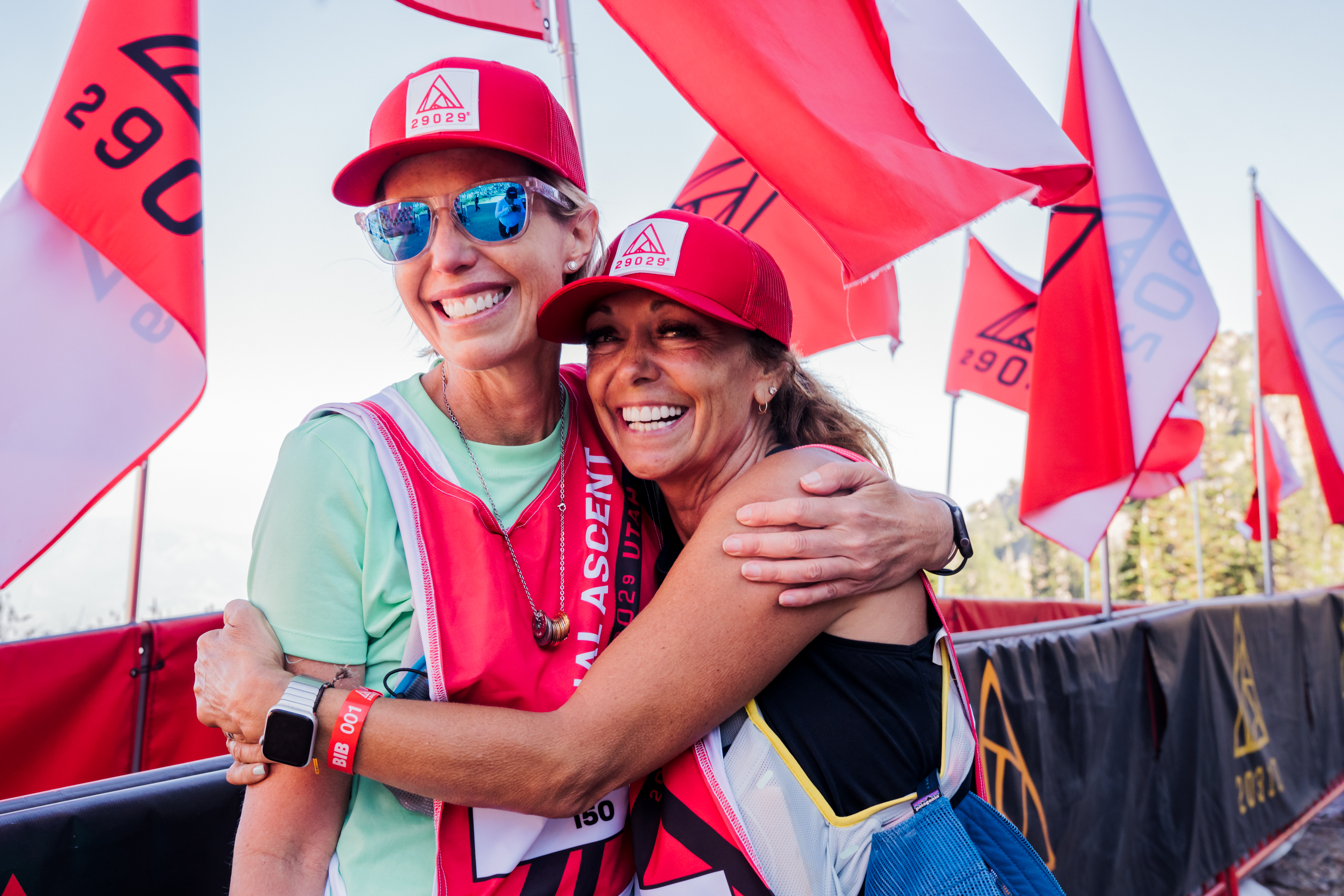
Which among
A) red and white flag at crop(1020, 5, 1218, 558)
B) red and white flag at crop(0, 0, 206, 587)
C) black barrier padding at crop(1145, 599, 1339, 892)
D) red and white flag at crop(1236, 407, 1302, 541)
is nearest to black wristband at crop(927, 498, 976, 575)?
red and white flag at crop(1020, 5, 1218, 558)

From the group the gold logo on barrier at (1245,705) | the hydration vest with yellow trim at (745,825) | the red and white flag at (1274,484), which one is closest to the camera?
the hydration vest with yellow trim at (745,825)

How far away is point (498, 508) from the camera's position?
5.60 feet

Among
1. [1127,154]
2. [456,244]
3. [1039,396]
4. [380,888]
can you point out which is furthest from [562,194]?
[1127,154]

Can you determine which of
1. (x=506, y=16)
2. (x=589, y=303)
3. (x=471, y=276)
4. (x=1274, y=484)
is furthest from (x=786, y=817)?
(x=1274, y=484)

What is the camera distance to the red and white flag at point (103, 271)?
11.3 feet

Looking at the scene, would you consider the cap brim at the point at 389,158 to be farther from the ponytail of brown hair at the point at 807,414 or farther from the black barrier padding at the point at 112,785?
the black barrier padding at the point at 112,785

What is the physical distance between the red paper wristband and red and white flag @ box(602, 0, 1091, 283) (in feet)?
5.00

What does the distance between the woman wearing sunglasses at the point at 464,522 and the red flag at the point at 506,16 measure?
86.7 inches

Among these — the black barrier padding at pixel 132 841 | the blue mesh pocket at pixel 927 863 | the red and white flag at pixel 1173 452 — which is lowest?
the blue mesh pocket at pixel 927 863

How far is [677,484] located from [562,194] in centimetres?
76

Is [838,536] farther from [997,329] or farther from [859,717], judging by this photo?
[997,329]

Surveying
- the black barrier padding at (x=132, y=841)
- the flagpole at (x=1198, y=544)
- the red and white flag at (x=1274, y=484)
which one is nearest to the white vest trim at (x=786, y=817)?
the black barrier padding at (x=132, y=841)

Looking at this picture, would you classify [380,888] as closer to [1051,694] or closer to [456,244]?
[456,244]

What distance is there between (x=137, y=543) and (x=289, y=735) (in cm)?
376
